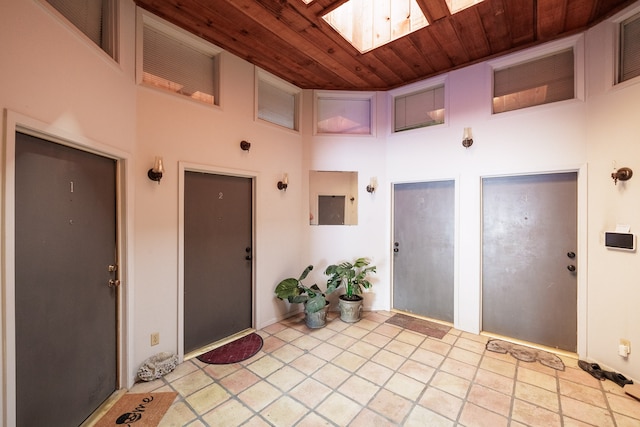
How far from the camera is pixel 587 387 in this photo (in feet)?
7.00

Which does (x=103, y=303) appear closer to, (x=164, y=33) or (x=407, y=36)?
(x=164, y=33)

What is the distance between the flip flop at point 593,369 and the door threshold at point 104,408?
400 cm

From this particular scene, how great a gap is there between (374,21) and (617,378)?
3.96 meters

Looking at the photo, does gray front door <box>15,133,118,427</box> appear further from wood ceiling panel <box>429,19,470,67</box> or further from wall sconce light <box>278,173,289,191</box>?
wood ceiling panel <box>429,19,470,67</box>

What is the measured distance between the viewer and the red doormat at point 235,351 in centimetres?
254

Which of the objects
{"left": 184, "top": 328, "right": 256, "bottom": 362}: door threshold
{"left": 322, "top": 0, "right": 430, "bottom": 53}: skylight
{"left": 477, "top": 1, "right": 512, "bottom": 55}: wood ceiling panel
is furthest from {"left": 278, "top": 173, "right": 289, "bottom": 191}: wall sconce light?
{"left": 477, "top": 1, "right": 512, "bottom": 55}: wood ceiling panel

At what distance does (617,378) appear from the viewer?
2.17 m

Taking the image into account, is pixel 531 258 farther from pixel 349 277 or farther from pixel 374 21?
pixel 374 21

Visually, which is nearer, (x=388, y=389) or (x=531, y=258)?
(x=388, y=389)

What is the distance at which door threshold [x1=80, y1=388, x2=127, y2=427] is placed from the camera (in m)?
1.77

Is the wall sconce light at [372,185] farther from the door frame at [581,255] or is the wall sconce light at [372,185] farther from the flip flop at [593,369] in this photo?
the flip flop at [593,369]

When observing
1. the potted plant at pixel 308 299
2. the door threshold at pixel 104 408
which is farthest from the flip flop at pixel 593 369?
the door threshold at pixel 104 408

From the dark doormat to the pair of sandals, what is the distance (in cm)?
16

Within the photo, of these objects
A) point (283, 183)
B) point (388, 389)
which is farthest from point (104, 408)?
point (283, 183)
